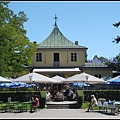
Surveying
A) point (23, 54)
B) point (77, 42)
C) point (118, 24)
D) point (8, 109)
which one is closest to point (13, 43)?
point (23, 54)

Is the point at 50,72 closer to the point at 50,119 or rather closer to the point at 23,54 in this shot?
the point at 23,54

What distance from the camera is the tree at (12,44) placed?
35719 millimetres

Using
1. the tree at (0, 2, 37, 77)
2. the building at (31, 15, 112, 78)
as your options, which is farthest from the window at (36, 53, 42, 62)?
the tree at (0, 2, 37, 77)

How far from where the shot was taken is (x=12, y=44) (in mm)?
37062

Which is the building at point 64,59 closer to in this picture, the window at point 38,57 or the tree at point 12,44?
the window at point 38,57

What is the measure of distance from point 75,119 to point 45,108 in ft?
27.3

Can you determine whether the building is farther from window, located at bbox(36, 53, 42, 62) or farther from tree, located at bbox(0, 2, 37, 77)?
tree, located at bbox(0, 2, 37, 77)

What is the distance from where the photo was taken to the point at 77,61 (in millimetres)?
52094

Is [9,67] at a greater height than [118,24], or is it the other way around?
[118,24]

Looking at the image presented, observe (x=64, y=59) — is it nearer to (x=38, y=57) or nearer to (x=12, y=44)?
(x=38, y=57)

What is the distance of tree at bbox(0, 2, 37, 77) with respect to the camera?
35.7 meters

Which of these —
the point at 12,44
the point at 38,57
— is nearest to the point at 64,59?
the point at 38,57

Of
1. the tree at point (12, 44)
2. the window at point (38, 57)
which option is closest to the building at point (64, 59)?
the window at point (38, 57)

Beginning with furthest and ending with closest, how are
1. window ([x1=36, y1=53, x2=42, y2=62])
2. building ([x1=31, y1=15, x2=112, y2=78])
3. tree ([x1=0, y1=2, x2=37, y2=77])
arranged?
window ([x1=36, y1=53, x2=42, y2=62])
building ([x1=31, y1=15, x2=112, y2=78])
tree ([x1=0, y1=2, x2=37, y2=77])
